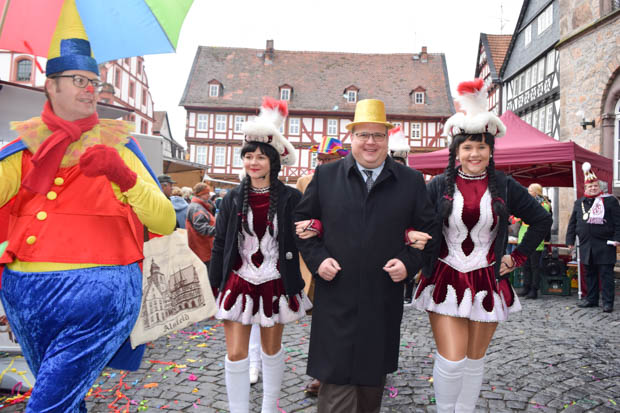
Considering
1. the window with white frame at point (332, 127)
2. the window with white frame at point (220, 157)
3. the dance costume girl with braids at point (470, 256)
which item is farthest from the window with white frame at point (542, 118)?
the window with white frame at point (220, 157)

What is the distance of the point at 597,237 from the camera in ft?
22.7

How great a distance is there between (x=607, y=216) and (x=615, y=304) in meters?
1.44

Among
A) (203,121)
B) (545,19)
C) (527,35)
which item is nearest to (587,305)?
(545,19)

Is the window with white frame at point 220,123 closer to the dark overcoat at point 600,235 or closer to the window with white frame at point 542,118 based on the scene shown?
the window with white frame at point 542,118

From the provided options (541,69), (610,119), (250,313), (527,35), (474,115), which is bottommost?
(250,313)

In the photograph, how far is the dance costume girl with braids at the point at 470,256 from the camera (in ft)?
8.82

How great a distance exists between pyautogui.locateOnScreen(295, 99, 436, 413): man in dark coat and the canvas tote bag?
0.73 m

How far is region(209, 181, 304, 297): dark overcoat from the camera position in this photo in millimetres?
2875

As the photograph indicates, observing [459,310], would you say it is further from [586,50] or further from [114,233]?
[586,50]

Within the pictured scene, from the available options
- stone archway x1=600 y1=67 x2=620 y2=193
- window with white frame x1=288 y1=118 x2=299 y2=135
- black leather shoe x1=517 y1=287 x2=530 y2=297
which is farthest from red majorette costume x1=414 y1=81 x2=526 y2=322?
window with white frame x1=288 y1=118 x2=299 y2=135

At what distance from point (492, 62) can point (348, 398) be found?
1093 inches

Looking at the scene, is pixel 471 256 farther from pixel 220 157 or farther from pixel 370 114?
pixel 220 157

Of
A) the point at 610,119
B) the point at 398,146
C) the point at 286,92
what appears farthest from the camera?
the point at 286,92

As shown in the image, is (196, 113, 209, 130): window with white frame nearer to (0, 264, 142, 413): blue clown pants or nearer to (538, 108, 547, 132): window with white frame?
(538, 108, 547, 132): window with white frame
